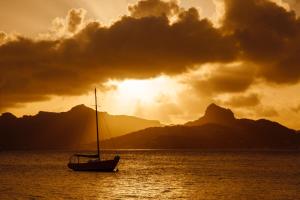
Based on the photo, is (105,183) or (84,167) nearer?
(105,183)

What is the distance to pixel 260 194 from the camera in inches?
3007

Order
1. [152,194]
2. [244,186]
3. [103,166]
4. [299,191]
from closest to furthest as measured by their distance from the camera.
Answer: [152,194] < [299,191] < [244,186] < [103,166]

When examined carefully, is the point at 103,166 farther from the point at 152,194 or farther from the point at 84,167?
the point at 152,194

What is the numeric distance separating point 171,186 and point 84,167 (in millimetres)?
41568

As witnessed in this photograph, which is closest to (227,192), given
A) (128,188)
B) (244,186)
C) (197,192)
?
(197,192)

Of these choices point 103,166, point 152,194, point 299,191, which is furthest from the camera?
point 103,166

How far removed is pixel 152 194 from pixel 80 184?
815 inches

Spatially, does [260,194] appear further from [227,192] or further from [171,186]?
[171,186]

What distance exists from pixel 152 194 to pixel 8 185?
98.0ft

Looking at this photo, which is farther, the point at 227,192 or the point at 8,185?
Result: the point at 8,185

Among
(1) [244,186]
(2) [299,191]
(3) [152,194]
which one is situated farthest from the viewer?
(1) [244,186]

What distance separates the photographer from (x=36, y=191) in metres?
77.7

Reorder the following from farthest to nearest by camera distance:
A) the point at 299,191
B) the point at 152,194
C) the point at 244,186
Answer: the point at 244,186, the point at 299,191, the point at 152,194

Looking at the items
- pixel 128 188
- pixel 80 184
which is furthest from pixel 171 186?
pixel 80 184
